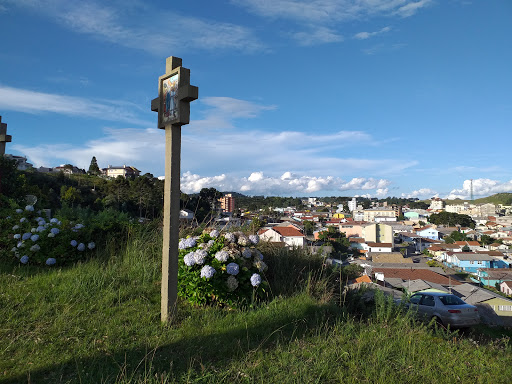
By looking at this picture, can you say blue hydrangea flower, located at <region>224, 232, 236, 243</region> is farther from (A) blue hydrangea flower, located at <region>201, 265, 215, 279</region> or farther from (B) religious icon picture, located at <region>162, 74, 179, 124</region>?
(B) religious icon picture, located at <region>162, 74, 179, 124</region>

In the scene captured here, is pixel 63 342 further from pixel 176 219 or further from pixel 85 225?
pixel 85 225

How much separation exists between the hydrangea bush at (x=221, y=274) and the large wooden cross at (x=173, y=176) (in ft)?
1.32

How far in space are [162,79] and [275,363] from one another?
3.28 meters

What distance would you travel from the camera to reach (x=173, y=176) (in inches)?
152

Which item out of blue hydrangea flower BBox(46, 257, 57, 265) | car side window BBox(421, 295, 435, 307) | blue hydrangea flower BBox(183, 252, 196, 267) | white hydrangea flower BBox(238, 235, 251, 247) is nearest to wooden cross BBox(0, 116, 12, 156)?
blue hydrangea flower BBox(46, 257, 57, 265)

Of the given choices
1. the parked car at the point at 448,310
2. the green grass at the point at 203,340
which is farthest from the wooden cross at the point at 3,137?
the parked car at the point at 448,310

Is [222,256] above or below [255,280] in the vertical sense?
above

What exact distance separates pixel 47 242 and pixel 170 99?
3.50 metres

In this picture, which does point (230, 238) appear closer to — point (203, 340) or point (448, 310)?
point (203, 340)

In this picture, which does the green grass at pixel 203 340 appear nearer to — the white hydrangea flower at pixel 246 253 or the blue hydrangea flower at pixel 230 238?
the white hydrangea flower at pixel 246 253

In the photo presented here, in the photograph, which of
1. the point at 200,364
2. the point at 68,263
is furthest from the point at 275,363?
the point at 68,263

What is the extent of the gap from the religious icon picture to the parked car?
5.80 metres

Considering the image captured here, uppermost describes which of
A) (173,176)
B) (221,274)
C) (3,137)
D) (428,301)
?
(3,137)

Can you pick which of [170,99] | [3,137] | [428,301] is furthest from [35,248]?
[428,301]
